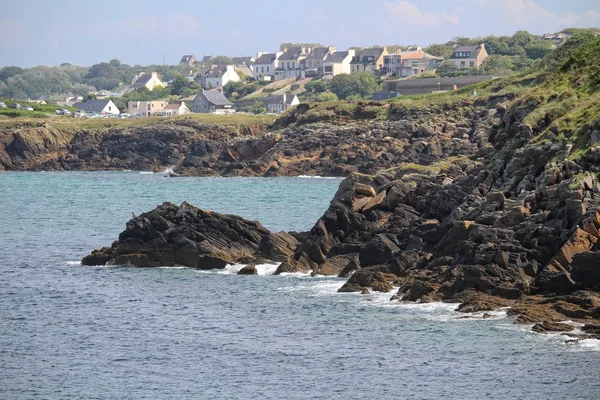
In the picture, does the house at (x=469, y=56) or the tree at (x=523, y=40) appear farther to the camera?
the tree at (x=523, y=40)

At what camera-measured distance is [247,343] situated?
38.2 metres

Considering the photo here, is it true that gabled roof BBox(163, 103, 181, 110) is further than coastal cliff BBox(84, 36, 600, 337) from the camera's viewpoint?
Yes

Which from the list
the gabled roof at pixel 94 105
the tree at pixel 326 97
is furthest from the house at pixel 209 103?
the gabled roof at pixel 94 105

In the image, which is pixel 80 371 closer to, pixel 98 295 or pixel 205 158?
pixel 98 295

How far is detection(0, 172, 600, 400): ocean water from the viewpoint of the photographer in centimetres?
3266

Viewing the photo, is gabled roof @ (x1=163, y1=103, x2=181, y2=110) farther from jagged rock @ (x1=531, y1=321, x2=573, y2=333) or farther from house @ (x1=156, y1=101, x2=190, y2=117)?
jagged rock @ (x1=531, y1=321, x2=573, y2=333)

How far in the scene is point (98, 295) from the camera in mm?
47562

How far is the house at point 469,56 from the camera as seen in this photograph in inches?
7274

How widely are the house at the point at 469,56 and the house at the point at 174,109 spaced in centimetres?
4309

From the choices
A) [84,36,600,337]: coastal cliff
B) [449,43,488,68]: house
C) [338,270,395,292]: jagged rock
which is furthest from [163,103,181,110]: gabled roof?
[338,270,395,292]: jagged rock

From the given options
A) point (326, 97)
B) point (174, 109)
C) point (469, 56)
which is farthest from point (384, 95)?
point (174, 109)

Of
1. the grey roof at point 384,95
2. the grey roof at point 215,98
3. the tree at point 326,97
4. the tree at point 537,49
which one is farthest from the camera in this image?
the tree at point 537,49

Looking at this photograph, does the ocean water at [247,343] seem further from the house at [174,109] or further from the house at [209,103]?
the house at [209,103]

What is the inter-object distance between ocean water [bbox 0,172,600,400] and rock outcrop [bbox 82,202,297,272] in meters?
1.12
